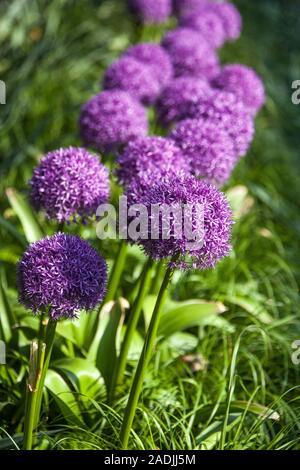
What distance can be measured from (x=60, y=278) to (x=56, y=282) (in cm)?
2

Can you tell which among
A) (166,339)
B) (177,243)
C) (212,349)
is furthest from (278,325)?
(177,243)

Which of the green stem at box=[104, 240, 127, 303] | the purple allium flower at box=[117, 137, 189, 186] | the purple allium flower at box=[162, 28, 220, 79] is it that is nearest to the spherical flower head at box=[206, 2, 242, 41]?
the purple allium flower at box=[162, 28, 220, 79]

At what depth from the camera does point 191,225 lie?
2.61 metres

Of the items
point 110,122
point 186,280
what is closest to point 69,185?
point 110,122

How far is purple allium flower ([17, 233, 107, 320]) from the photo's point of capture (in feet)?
8.79

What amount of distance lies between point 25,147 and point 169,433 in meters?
3.03

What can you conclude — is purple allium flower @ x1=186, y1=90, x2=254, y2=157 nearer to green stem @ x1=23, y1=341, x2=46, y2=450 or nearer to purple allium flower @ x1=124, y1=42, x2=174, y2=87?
purple allium flower @ x1=124, y1=42, x2=174, y2=87

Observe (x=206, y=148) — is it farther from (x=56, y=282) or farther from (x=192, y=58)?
(x=192, y=58)

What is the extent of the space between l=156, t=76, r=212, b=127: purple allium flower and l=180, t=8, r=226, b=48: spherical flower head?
1458mm

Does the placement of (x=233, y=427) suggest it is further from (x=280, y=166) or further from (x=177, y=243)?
(x=280, y=166)

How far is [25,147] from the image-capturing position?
5.76m

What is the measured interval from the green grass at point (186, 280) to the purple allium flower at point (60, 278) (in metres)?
0.65

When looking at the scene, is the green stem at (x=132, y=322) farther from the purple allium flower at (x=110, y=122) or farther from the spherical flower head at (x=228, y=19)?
the spherical flower head at (x=228, y=19)
